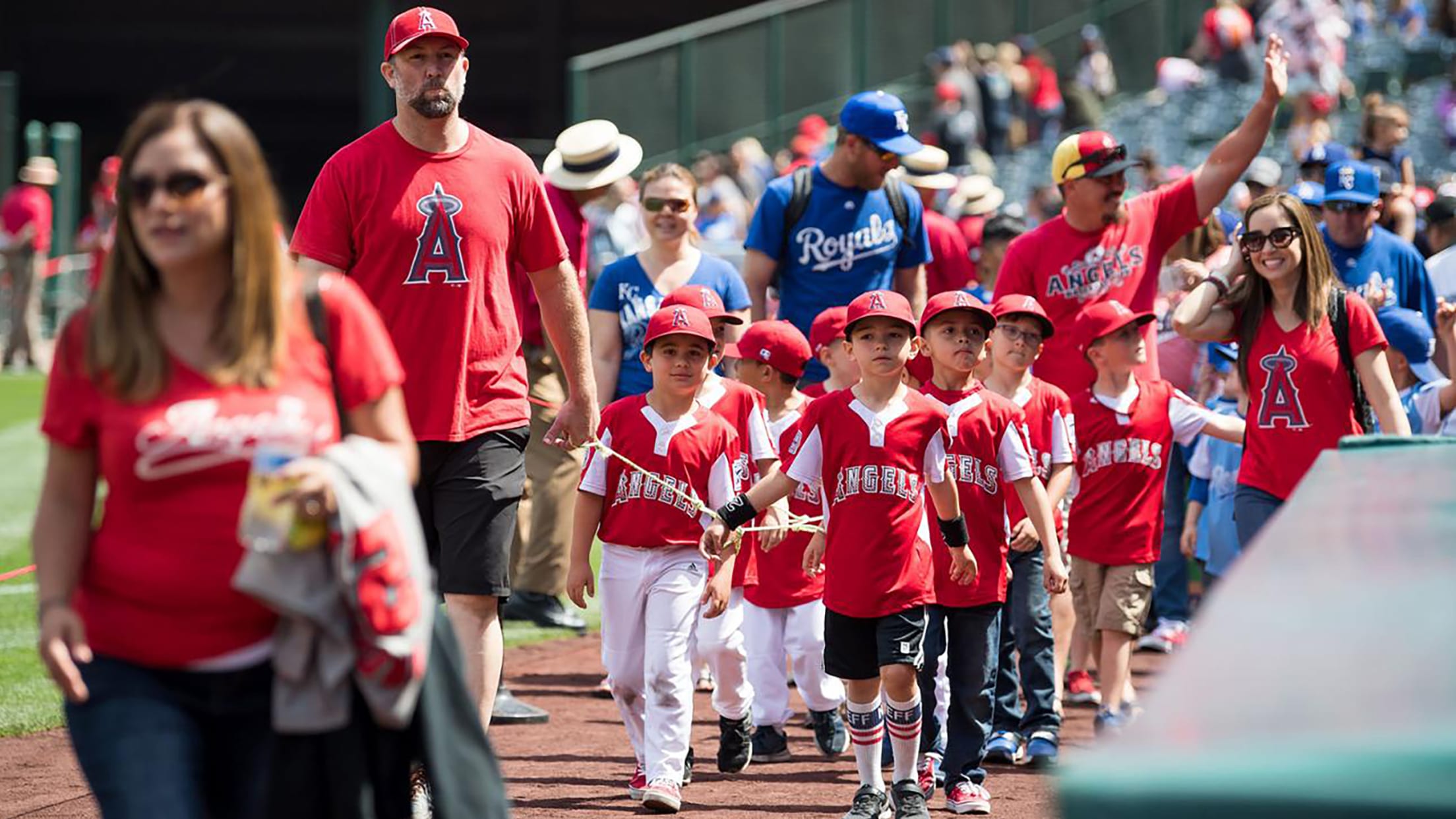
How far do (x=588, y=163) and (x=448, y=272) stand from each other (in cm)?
356

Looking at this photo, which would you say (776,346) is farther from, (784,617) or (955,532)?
(955,532)

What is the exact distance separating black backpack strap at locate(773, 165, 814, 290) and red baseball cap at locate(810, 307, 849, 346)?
41cm

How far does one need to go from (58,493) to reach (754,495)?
10.5 feet

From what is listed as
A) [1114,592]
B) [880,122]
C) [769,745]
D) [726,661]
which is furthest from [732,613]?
[880,122]

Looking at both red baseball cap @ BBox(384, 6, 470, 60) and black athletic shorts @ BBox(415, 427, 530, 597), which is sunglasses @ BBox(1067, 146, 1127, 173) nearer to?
red baseball cap @ BBox(384, 6, 470, 60)

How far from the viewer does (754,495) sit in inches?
263

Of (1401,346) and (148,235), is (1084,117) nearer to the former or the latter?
(1401,346)

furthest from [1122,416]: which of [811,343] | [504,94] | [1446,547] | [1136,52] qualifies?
[504,94]

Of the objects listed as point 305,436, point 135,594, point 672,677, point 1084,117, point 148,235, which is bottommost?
point 672,677

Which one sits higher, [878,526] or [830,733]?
[878,526]

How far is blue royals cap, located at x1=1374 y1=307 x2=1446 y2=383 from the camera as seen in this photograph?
28.4ft

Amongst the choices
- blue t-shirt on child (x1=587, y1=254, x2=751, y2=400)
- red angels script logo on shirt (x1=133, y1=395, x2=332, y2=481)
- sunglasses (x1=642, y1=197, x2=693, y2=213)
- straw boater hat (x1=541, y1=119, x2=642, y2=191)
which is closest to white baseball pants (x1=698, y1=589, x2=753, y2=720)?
blue t-shirt on child (x1=587, y1=254, x2=751, y2=400)

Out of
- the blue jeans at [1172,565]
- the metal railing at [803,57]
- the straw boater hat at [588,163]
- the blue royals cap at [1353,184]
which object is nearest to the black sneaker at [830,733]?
the straw boater hat at [588,163]

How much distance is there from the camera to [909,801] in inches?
255
